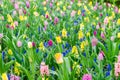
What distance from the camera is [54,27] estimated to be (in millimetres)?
3678

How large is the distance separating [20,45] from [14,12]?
5.50 ft

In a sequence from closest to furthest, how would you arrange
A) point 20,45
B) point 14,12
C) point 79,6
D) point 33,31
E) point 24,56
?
point 24,56 → point 20,45 → point 33,31 → point 14,12 → point 79,6

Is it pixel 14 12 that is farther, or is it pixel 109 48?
pixel 14 12

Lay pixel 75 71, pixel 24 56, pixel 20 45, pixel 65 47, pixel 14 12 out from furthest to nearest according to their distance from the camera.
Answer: pixel 14 12
pixel 65 47
pixel 20 45
pixel 24 56
pixel 75 71

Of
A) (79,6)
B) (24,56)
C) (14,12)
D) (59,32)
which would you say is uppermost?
(79,6)

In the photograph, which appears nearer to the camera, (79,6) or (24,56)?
(24,56)

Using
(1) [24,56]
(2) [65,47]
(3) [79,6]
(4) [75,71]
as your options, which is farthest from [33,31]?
(3) [79,6]

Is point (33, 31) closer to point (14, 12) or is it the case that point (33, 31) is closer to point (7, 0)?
point (14, 12)

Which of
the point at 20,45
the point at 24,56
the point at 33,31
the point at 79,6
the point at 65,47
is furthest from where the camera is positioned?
the point at 79,6

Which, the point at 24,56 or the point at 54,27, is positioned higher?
the point at 54,27

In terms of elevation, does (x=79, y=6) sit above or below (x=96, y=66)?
above

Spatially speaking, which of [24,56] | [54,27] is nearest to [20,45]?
[24,56]

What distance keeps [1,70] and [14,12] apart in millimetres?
2064

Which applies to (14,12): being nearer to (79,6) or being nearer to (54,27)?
(54,27)
